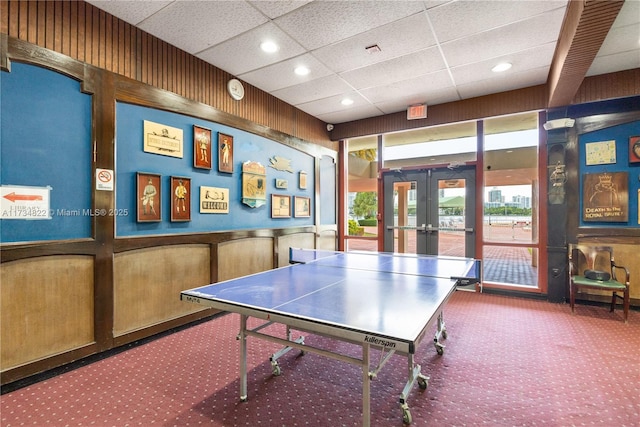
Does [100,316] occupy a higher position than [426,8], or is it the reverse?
[426,8]

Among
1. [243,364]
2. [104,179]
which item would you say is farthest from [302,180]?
[243,364]

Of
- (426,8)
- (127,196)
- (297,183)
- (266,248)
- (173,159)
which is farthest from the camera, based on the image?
(297,183)

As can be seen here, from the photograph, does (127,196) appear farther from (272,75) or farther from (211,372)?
(272,75)

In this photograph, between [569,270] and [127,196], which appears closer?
[127,196]

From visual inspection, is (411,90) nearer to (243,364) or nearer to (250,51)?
(250,51)

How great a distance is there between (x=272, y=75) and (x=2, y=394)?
4.33 metres

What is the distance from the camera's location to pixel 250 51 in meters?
3.66

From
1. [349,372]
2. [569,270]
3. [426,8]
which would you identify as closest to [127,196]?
[349,372]

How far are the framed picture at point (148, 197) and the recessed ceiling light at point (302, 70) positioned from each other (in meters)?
2.33

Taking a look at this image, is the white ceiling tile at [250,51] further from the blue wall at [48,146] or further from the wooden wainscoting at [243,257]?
the wooden wainscoting at [243,257]

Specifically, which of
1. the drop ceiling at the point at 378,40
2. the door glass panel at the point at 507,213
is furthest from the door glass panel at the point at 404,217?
the drop ceiling at the point at 378,40

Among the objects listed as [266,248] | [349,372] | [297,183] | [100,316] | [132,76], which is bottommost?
[349,372]

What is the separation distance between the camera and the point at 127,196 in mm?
3152

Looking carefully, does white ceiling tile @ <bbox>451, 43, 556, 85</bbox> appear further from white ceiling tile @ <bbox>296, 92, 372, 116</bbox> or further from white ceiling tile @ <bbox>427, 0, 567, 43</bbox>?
white ceiling tile @ <bbox>296, 92, 372, 116</bbox>
